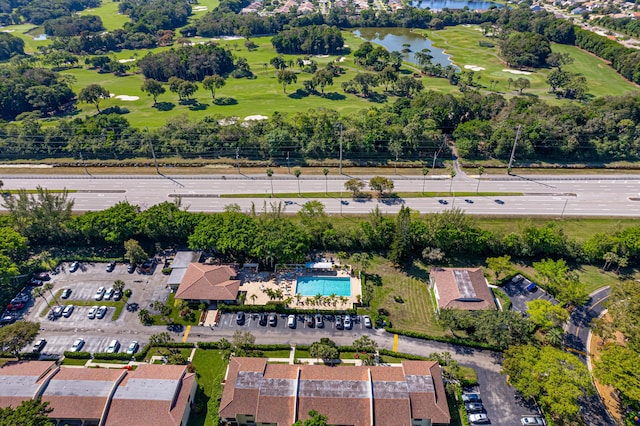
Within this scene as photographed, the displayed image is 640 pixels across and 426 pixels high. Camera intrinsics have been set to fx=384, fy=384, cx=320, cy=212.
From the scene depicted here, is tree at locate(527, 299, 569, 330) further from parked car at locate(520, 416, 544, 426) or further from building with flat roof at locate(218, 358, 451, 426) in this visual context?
building with flat roof at locate(218, 358, 451, 426)

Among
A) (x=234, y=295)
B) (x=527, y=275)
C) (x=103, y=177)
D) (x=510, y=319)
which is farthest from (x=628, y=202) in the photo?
(x=103, y=177)

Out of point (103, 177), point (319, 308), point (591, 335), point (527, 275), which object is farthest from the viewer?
point (103, 177)

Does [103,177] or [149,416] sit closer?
[149,416]

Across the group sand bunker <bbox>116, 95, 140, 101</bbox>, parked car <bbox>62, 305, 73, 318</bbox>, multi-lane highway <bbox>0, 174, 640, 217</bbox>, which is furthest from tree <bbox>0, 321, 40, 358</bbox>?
sand bunker <bbox>116, 95, 140, 101</bbox>

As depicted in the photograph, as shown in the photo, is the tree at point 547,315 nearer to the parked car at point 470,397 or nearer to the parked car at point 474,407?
the parked car at point 470,397

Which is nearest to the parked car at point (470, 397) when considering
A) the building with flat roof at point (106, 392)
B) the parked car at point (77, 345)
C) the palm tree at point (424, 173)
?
the building with flat roof at point (106, 392)

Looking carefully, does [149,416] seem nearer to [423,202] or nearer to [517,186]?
[423,202]
